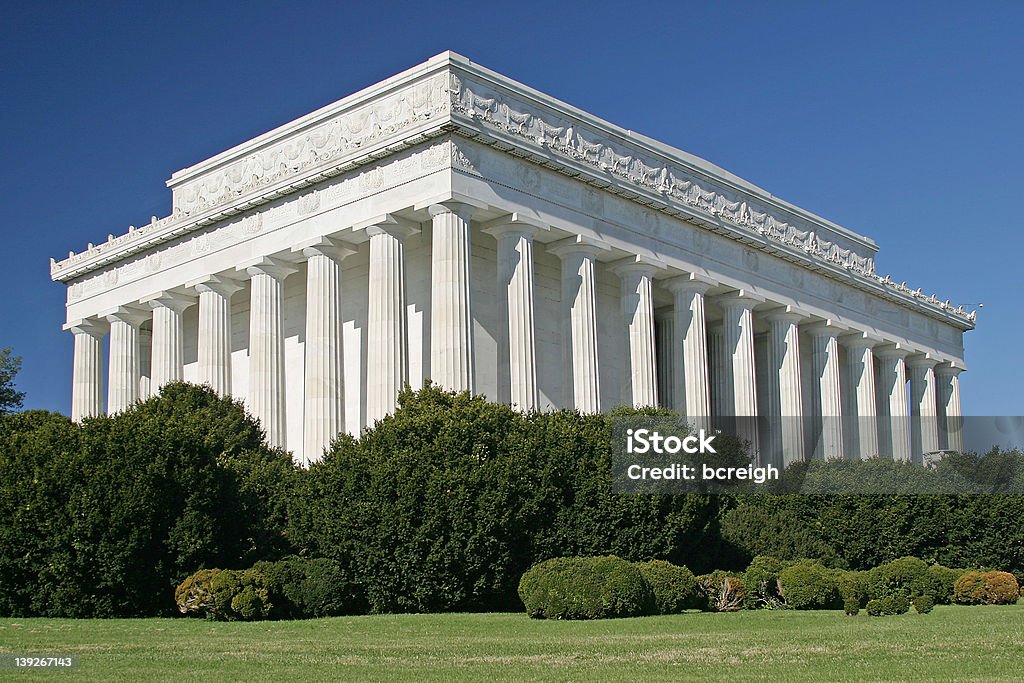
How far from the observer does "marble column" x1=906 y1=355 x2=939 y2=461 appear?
8150cm

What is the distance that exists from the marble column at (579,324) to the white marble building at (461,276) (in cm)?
9

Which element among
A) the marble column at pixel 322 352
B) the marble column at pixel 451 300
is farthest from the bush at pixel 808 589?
the marble column at pixel 322 352

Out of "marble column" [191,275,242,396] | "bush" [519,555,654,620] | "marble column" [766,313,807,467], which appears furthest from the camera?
"marble column" [766,313,807,467]

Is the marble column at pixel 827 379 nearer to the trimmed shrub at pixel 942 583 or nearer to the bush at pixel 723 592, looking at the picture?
the trimmed shrub at pixel 942 583

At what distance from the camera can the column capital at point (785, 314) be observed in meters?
67.9

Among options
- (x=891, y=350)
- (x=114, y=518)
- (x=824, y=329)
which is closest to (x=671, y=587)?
(x=114, y=518)

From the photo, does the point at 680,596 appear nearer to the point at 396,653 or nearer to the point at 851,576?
the point at 851,576

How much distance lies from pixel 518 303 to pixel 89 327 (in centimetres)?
2655

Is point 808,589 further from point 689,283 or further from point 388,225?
point 689,283

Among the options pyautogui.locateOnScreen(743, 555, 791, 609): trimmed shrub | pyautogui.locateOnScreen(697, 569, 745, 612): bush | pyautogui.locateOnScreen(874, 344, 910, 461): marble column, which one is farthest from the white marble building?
pyautogui.locateOnScreen(743, 555, 791, 609): trimmed shrub

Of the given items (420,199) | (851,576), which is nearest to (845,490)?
(851,576)

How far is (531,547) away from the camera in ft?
115

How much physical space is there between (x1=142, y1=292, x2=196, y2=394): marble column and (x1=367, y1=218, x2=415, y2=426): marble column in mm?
13410

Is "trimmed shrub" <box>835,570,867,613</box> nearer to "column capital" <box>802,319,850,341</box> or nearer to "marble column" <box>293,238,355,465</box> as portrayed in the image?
"marble column" <box>293,238,355,465</box>
